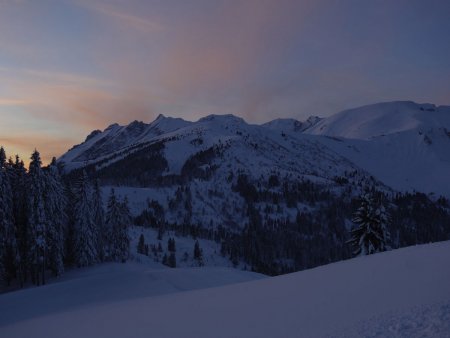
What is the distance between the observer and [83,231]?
2379 inches

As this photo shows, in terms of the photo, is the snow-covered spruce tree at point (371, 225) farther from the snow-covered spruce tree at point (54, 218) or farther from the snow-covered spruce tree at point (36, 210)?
the snow-covered spruce tree at point (54, 218)

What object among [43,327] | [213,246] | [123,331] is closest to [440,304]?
[123,331]

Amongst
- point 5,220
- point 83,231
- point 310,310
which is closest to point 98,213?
point 83,231

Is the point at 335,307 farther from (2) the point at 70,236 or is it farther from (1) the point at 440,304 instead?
(2) the point at 70,236

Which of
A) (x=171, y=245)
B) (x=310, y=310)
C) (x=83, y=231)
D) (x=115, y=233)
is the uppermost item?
(x=83, y=231)

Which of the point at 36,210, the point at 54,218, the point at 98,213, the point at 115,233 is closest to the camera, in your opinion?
the point at 36,210

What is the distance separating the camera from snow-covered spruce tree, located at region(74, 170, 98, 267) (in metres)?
60.5

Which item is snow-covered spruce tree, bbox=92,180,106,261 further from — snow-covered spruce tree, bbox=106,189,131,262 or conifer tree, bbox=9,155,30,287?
conifer tree, bbox=9,155,30,287

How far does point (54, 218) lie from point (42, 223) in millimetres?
4164

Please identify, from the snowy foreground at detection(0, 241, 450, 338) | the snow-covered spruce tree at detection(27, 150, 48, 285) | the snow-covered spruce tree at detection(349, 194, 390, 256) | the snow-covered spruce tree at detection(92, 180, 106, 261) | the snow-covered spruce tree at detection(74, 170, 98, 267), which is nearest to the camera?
the snowy foreground at detection(0, 241, 450, 338)

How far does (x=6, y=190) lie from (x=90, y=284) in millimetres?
16584

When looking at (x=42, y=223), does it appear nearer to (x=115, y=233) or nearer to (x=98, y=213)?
(x=98, y=213)

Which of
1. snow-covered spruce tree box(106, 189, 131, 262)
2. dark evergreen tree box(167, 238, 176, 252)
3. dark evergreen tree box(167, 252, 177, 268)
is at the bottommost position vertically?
dark evergreen tree box(167, 252, 177, 268)

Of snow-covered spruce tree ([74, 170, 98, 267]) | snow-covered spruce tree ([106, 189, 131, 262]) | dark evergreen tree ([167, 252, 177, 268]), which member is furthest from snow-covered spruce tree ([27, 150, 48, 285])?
dark evergreen tree ([167, 252, 177, 268])
